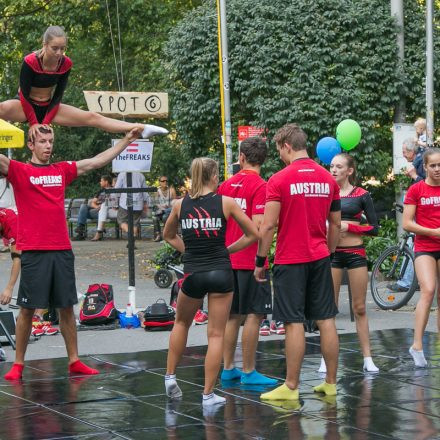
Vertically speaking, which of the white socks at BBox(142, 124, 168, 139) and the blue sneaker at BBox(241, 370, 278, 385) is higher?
the white socks at BBox(142, 124, 168, 139)

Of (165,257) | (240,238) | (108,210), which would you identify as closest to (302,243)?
(240,238)

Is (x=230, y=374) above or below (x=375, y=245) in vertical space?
below

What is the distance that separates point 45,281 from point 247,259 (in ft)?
5.75

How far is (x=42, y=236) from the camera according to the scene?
29.7 ft

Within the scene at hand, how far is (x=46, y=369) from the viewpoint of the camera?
9797 mm

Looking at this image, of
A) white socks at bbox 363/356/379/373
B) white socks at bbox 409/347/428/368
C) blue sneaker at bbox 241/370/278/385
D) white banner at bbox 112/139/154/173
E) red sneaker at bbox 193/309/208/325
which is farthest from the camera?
red sneaker at bbox 193/309/208/325

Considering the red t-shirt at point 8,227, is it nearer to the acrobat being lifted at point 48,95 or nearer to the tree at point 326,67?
the acrobat being lifted at point 48,95

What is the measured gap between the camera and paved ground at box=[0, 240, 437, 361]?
11.2 metres

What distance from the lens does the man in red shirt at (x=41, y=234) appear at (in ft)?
29.6

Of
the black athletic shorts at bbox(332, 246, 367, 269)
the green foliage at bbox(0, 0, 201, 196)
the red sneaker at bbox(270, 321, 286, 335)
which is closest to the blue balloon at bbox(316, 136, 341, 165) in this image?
the red sneaker at bbox(270, 321, 286, 335)

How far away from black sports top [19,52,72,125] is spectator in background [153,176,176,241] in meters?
16.8

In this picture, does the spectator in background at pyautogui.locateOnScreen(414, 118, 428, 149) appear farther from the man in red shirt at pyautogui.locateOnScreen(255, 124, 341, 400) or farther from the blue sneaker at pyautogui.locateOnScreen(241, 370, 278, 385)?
the man in red shirt at pyautogui.locateOnScreen(255, 124, 341, 400)

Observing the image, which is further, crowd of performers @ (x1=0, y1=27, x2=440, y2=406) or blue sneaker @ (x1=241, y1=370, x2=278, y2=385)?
blue sneaker @ (x1=241, y1=370, x2=278, y2=385)

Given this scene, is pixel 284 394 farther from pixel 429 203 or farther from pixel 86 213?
pixel 86 213
